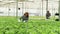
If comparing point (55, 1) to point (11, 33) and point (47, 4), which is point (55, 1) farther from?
point (11, 33)

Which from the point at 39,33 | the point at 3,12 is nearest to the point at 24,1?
the point at 3,12

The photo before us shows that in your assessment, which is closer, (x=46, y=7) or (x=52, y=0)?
(x=46, y=7)

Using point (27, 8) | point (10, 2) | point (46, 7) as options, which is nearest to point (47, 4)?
point (46, 7)

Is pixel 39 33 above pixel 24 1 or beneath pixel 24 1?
beneath

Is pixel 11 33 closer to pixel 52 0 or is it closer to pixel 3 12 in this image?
pixel 3 12

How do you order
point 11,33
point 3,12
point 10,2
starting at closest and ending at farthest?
point 11,33 → point 3,12 → point 10,2

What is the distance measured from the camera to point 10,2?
120ft

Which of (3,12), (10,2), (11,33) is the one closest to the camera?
(11,33)

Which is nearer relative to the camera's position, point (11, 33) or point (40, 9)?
point (11, 33)

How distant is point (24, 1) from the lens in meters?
35.6

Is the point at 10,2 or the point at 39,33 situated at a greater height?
the point at 10,2

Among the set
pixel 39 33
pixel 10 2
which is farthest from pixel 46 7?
pixel 39 33

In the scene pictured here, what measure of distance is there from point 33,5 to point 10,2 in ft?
11.8

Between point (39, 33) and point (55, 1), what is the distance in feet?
110
